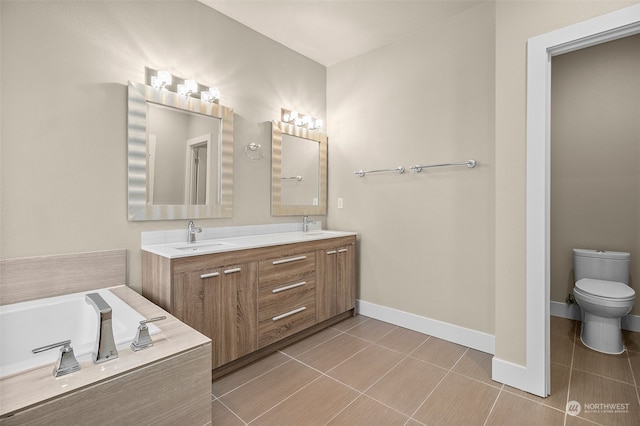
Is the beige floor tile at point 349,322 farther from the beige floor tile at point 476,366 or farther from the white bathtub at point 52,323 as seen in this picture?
the white bathtub at point 52,323

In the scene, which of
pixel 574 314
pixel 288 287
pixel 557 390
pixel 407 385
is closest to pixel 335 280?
pixel 288 287

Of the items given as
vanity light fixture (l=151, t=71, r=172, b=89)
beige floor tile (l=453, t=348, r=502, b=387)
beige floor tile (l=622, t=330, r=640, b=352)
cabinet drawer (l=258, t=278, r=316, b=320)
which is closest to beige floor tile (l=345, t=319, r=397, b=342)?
cabinet drawer (l=258, t=278, r=316, b=320)

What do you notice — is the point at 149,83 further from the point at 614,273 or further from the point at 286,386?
the point at 614,273

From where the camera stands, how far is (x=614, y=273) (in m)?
2.57

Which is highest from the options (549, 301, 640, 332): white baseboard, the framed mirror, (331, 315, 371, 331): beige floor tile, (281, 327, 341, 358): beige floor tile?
the framed mirror

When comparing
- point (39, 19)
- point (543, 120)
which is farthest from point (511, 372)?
point (39, 19)

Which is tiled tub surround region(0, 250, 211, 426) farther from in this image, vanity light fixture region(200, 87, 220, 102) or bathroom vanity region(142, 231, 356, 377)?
vanity light fixture region(200, 87, 220, 102)

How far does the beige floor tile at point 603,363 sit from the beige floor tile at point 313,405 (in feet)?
5.42

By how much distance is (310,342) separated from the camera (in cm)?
254

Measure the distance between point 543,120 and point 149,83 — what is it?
2544 millimetres

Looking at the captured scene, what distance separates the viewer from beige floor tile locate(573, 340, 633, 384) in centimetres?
198

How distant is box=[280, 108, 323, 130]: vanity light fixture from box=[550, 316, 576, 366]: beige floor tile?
2876mm

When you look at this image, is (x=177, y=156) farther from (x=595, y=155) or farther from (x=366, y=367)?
(x=595, y=155)

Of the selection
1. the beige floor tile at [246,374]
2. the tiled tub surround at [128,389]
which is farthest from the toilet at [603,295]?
the tiled tub surround at [128,389]
